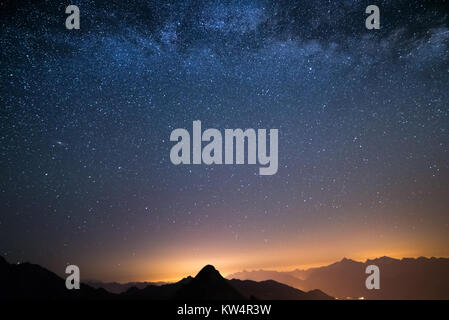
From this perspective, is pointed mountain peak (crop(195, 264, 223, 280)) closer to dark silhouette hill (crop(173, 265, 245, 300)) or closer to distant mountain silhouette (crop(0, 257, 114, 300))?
dark silhouette hill (crop(173, 265, 245, 300))

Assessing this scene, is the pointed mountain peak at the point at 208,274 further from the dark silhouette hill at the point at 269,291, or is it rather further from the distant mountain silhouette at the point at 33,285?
the distant mountain silhouette at the point at 33,285

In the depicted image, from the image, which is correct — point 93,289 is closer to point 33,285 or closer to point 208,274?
point 33,285

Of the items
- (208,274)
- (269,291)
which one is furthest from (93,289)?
(269,291)

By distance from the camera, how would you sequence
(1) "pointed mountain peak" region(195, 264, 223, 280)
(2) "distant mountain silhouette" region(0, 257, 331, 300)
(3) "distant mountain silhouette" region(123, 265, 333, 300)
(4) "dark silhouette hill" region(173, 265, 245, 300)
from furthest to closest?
1. (1) "pointed mountain peak" region(195, 264, 223, 280)
2. (2) "distant mountain silhouette" region(0, 257, 331, 300)
3. (3) "distant mountain silhouette" region(123, 265, 333, 300)
4. (4) "dark silhouette hill" region(173, 265, 245, 300)

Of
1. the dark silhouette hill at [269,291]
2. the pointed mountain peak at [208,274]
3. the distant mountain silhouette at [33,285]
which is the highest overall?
the pointed mountain peak at [208,274]

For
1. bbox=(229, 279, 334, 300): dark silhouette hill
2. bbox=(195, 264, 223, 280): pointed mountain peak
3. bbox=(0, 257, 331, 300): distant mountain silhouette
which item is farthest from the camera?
bbox=(229, 279, 334, 300): dark silhouette hill

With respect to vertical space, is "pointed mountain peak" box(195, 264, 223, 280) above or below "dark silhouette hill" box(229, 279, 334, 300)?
above

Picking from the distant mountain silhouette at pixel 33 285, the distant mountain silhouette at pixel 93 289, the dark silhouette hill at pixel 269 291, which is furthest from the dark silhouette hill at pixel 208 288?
the distant mountain silhouette at pixel 33 285

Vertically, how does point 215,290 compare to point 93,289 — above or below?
above

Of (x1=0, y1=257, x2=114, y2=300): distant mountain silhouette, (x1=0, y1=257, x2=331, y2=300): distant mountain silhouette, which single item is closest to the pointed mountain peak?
(x1=0, y1=257, x2=331, y2=300): distant mountain silhouette

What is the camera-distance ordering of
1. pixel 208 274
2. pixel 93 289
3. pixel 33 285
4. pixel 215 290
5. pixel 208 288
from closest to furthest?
1. pixel 215 290
2. pixel 208 288
3. pixel 93 289
4. pixel 208 274
5. pixel 33 285

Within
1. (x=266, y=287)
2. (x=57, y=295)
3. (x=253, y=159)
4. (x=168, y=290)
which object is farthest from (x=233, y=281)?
(x=253, y=159)
